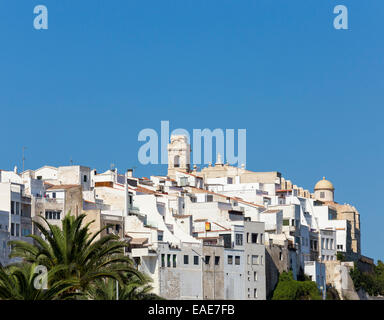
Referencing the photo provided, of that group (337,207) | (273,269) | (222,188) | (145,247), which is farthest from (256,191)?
(145,247)

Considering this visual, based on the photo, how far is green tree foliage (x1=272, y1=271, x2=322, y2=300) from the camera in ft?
322

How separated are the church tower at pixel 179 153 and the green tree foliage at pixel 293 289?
219 feet

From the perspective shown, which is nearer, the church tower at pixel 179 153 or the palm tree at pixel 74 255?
the palm tree at pixel 74 255

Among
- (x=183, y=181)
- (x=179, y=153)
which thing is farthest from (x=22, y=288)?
(x=179, y=153)

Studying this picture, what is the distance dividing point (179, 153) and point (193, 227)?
212 feet

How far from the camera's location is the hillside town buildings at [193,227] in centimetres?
8744

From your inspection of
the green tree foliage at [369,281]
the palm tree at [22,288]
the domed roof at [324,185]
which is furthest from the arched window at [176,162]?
the palm tree at [22,288]

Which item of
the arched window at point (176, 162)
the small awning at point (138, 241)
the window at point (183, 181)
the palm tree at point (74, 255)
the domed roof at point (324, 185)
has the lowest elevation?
the palm tree at point (74, 255)

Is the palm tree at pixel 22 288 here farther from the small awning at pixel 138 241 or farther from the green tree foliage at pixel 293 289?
the green tree foliage at pixel 293 289

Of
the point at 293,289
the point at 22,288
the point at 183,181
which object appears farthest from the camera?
the point at 183,181

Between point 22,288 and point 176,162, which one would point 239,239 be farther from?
point 176,162

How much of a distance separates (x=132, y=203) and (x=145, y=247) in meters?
14.1

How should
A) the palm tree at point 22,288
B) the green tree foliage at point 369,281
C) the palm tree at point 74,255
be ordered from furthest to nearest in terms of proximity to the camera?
the green tree foliage at point 369,281 → the palm tree at point 74,255 → the palm tree at point 22,288

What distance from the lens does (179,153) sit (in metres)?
169
